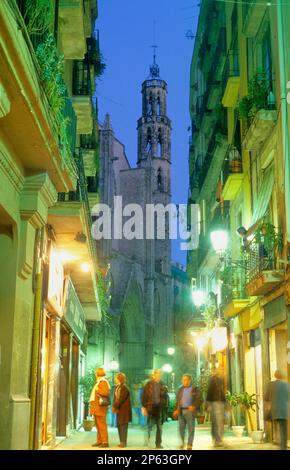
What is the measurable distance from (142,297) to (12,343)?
47372 millimetres

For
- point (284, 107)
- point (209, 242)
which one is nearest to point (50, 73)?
point (284, 107)

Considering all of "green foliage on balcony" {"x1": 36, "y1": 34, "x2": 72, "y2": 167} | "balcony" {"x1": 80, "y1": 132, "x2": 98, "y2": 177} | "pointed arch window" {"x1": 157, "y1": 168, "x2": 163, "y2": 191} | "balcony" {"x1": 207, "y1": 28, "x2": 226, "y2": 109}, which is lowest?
"green foliage on balcony" {"x1": 36, "y1": 34, "x2": 72, "y2": 167}

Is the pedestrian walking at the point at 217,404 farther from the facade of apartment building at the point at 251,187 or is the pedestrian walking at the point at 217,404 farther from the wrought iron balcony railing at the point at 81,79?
the wrought iron balcony railing at the point at 81,79

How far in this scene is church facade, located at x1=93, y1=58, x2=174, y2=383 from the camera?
164 ft

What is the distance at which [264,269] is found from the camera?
13.2 m

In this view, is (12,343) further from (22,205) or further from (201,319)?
(201,319)

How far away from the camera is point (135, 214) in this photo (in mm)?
63250

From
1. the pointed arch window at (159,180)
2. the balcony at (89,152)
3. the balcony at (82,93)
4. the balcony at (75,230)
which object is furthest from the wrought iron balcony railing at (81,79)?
the pointed arch window at (159,180)

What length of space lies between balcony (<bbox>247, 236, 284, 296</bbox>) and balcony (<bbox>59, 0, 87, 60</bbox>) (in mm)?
5990

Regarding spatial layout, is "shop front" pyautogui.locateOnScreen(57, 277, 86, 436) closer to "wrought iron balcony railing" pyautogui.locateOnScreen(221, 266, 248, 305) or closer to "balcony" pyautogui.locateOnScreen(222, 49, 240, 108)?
"wrought iron balcony railing" pyautogui.locateOnScreen(221, 266, 248, 305)

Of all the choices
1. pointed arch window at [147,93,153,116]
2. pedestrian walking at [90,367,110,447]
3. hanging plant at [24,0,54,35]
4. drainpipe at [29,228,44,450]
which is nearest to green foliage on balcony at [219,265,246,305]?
pedestrian walking at [90,367,110,447]

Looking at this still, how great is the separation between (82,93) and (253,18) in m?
4.77

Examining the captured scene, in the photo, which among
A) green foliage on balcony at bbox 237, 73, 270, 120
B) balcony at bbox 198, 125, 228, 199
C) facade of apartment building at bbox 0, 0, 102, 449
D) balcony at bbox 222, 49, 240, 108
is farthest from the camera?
balcony at bbox 198, 125, 228, 199

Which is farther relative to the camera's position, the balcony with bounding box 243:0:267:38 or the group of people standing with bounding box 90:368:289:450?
the balcony with bounding box 243:0:267:38
